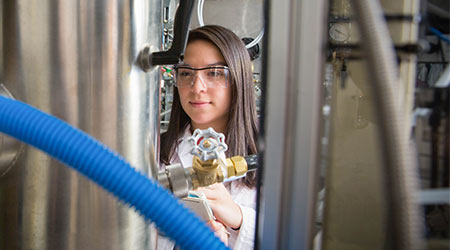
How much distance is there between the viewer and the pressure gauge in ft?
0.76

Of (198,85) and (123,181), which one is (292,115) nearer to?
(123,181)

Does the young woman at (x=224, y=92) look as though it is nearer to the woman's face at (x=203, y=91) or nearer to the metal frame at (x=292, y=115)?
the woman's face at (x=203, y=91)

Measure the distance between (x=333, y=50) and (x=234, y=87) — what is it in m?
0.76

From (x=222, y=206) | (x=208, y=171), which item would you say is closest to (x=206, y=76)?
(x=222, y=206)

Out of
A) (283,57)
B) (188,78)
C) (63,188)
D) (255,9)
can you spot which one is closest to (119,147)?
(63,188)

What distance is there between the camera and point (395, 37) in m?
0.18

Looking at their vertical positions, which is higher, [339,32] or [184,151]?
[339,32]

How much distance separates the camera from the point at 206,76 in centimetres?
94

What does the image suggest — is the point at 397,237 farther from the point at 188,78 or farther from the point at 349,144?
the point at 188,78

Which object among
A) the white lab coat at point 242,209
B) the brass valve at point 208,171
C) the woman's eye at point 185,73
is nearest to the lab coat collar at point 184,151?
the white lab coat at point 242,209

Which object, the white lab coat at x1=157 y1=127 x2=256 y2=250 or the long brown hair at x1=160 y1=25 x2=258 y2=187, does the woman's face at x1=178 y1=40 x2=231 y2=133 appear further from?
the white lab coat at x1=157 y1=127 x2=256 y2=250

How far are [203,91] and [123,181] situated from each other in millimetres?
762

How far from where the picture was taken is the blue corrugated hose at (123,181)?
7.6 inches

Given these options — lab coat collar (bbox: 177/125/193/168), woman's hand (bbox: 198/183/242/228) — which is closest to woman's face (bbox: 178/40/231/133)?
lab coat collar (bbox: 177/125/193/168)
